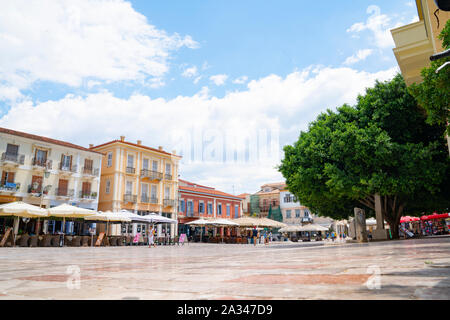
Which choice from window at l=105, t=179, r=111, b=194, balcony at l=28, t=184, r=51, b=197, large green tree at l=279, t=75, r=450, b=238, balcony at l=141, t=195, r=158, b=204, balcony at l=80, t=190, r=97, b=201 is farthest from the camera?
balcony at l=141, t=195, r=158, b=204

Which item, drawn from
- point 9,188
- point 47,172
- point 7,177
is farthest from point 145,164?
point 9,188

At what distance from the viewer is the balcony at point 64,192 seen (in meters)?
30.8

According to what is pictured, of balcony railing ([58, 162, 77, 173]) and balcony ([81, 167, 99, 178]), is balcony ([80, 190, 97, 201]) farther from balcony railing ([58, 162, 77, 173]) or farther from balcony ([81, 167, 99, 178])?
balcony railing ([58, 162, 77, 173])

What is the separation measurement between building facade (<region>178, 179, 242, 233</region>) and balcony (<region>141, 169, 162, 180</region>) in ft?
15.1

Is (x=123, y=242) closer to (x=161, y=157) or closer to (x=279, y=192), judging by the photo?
(x=161, y=157)

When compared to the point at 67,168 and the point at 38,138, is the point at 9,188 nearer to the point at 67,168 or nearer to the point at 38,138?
the point at 38,138

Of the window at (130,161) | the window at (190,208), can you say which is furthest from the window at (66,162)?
the window at (190,208)

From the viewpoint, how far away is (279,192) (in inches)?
2414

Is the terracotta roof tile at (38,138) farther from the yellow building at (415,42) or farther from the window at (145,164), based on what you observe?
the yellow building at (415,42)

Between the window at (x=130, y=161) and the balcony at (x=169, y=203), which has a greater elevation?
the window at (x=130, y=161)

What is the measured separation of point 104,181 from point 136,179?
3.29m

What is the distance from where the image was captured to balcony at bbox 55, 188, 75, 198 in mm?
30766

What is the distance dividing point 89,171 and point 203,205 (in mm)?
17168

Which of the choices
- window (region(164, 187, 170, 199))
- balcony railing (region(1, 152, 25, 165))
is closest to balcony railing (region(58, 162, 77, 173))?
balcony railing (region(1, 152, 25, 165))
